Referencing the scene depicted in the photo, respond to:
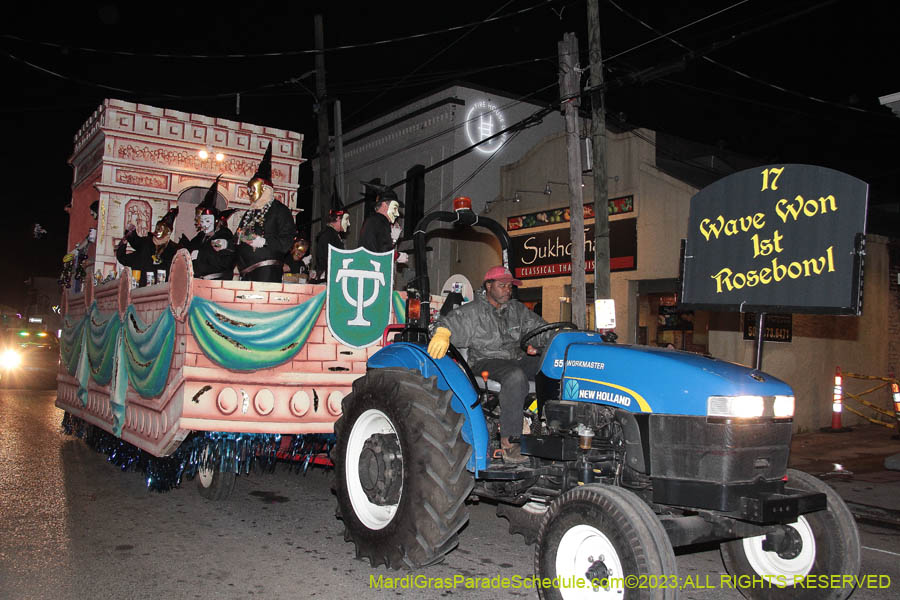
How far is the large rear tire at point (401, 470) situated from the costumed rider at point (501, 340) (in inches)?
14.0

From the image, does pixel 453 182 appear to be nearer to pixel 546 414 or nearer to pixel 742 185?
pixel 742 185

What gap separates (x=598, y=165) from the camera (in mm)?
12305

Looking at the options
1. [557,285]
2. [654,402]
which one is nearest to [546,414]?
[654,402]

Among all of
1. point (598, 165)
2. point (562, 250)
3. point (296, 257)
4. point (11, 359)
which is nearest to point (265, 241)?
point (296, 257)

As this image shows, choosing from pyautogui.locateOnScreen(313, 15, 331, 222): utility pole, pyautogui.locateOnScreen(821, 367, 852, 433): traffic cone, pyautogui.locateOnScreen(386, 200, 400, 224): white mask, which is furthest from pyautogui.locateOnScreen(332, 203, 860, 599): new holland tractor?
pyautogui.locateOnScreen(313, 15, 331, 222): utility pole

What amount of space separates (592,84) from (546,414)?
9085mm

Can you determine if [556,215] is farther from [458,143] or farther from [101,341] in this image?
[101,341]

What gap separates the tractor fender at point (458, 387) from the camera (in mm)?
4575

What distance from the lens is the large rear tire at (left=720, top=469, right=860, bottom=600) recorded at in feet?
12.5

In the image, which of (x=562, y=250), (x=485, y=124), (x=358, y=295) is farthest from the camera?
(x=485, y=124)

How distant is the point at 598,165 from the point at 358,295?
715cm

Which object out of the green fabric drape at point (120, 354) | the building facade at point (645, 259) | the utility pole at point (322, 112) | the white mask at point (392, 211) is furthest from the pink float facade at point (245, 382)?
the utility pole at point (322, 112)

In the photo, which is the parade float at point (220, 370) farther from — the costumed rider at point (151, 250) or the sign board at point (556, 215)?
the sign board at point (556, 215)

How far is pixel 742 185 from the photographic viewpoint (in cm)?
712
